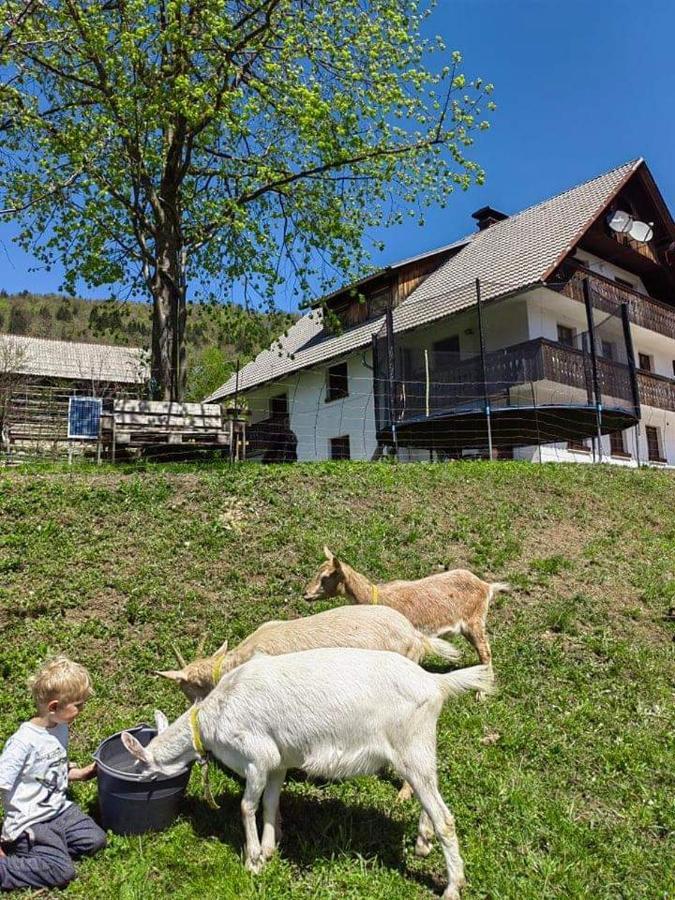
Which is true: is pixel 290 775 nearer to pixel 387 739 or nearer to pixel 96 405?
pixel 387 739

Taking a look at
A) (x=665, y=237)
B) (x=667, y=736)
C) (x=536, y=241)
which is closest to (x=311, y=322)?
(x=536, y=241)

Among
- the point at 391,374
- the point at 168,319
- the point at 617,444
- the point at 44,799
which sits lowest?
the point at 44,799

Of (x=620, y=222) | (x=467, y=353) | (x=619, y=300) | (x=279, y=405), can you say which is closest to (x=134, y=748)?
(x=467, y=353)

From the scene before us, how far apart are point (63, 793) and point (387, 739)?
190 cm

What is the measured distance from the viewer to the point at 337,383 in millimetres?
25031

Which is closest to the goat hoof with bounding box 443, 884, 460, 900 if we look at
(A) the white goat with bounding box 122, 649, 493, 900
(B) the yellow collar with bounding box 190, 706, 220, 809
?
(A) the white goat with bounding box 122, 649, 493, 900

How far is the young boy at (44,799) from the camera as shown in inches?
141

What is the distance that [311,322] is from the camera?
1230 inches

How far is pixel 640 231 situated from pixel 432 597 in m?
22.0

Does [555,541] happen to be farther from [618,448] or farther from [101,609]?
[618,448]

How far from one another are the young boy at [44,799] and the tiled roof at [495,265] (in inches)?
575

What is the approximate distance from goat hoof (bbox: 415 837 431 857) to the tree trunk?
12.8m

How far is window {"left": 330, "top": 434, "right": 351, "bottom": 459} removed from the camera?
2438 cm

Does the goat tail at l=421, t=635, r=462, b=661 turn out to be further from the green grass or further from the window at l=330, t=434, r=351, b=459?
the window at l=330, t=434, r=351, b=459
